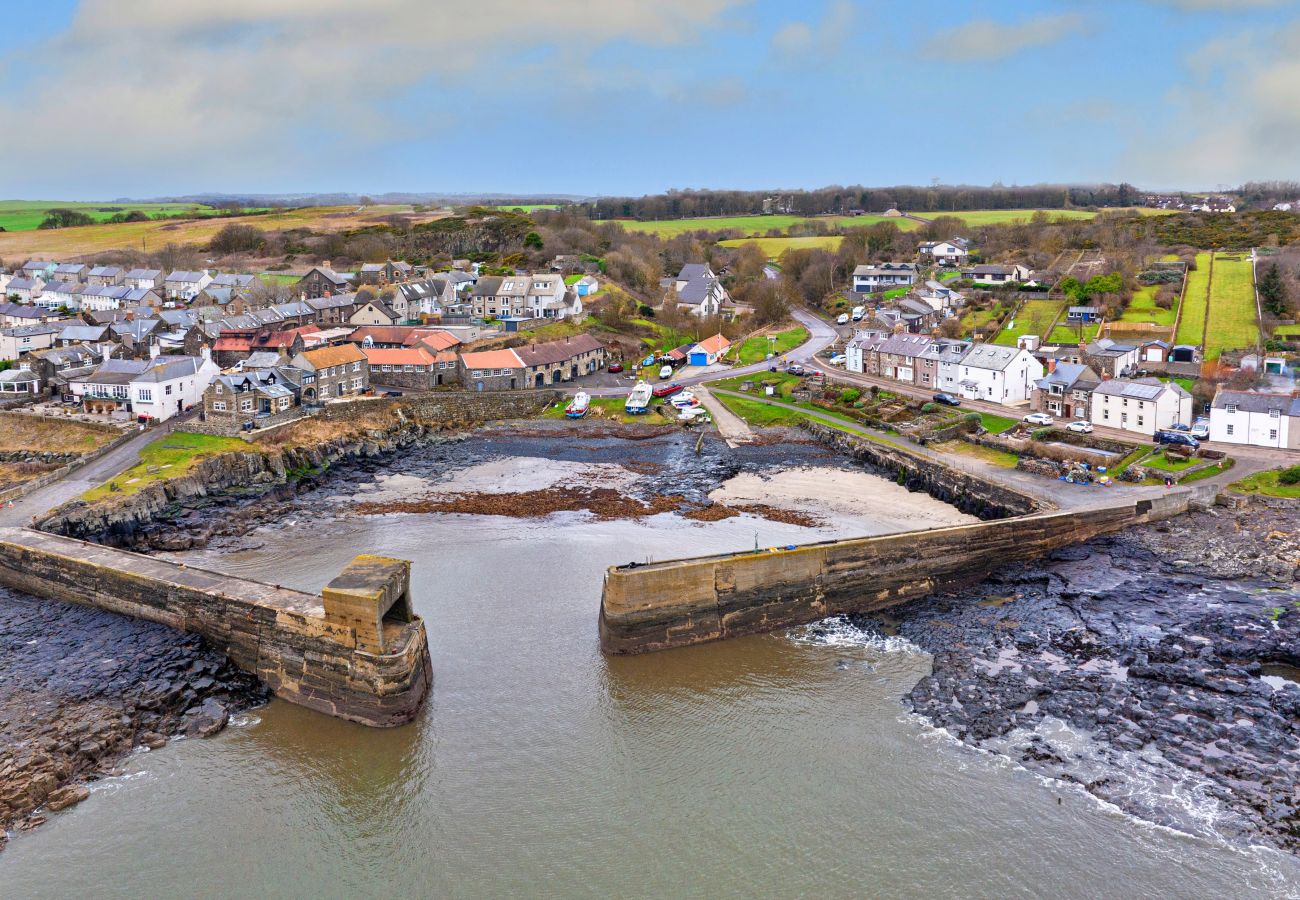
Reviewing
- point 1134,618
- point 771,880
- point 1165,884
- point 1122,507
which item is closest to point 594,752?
point 771,880

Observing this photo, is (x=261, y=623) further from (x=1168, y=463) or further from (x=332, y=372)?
(x=1168, y=463)

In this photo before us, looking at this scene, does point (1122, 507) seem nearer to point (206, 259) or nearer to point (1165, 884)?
point (1165, 884)

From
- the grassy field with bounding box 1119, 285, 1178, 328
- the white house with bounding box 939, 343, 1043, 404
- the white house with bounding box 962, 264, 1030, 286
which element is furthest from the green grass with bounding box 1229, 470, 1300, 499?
the white house with bounding box 962, 264, 1030, 286

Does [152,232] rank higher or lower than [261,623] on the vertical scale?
higher

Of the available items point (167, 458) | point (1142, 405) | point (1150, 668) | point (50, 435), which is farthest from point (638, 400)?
point (1150, 668)

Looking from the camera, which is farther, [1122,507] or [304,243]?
[304,243]

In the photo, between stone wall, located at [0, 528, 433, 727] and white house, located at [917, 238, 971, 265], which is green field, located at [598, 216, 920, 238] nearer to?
white house, located at [917, 238, 971, 265]

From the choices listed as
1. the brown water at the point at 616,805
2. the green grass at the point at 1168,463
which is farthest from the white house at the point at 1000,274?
the brown water at the point at 616,805
